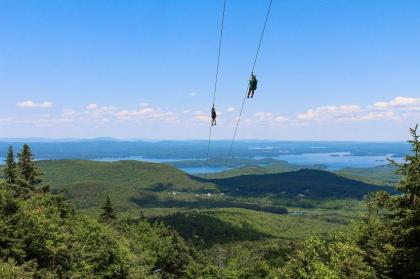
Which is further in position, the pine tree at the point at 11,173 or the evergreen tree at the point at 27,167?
the evergreen tree at the point at 27,167

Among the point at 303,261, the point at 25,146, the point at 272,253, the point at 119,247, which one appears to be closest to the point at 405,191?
the point at 303,261

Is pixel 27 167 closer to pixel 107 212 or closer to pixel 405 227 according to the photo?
pixel 107 212

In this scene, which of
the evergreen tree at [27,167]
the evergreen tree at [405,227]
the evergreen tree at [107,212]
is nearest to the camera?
the evergreen tree at [405,227]

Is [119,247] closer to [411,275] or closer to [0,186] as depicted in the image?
[0,186]

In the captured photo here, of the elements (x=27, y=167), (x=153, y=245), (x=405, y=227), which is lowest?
(x=153, y=245)

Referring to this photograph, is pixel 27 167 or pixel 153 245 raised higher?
pixel 27 167

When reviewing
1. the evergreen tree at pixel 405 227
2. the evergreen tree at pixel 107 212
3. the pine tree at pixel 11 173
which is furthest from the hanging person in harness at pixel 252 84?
the evergreen tree at pixel 107 212

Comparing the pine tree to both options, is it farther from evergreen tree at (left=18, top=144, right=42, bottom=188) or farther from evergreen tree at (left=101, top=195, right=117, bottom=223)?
evergreen tree at (left=101, top=195, right=117, bottom=223)

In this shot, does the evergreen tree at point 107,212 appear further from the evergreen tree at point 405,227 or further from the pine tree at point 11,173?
the evergreen tree at point 405,227

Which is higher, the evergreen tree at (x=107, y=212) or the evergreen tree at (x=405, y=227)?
the evergreen tree at (x=405, y=227)

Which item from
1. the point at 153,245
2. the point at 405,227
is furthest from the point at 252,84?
the point at 153,245

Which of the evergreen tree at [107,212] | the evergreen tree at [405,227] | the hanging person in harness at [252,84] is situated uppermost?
the hanging person in harness at [252,84]

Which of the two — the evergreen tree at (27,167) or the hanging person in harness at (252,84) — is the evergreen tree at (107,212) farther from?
the hanging person in harness at (252,84)

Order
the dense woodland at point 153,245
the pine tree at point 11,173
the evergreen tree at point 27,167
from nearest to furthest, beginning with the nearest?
1. the dense woodland at point 153,245
2. the pine tree at point 11,173
3. the evergreen tree at point 27,167
